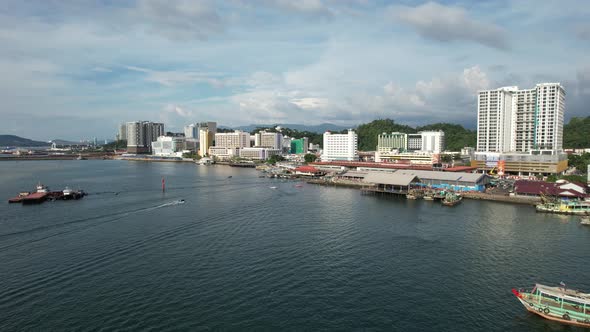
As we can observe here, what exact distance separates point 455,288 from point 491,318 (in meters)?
1.14

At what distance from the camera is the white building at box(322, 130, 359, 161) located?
38.6 metres

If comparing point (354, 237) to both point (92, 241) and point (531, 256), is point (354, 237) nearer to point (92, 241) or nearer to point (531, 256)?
point (531, 256)

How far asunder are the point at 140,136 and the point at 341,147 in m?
47.7

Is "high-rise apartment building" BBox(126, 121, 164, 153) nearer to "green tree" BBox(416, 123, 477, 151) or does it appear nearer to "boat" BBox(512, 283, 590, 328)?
"green tree" BBox(416, 123, 477, 151)

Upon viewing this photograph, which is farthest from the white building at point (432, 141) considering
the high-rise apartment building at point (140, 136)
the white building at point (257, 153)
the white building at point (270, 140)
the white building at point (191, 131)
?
the white building at point (191, 131)

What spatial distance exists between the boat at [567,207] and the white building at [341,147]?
23.7 metres

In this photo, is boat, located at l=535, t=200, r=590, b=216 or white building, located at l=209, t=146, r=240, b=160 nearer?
boat, located at l=535, t=200, r=590, b=216

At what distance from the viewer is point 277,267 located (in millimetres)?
8430

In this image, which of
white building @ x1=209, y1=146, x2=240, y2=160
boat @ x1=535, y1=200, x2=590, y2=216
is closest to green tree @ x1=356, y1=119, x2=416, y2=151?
white building @ x1=209, y1=146, x2=240, y2=160

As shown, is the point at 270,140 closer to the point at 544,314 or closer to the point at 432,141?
the point at 432,141

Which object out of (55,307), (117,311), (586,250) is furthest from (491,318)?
(55,307)

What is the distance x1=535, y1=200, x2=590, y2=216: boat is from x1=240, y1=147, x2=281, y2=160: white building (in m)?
37.8

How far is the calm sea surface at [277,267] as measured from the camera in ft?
20.6

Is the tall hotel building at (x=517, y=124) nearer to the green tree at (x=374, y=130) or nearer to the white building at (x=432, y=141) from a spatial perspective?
the white building at (x=432, y=141)
